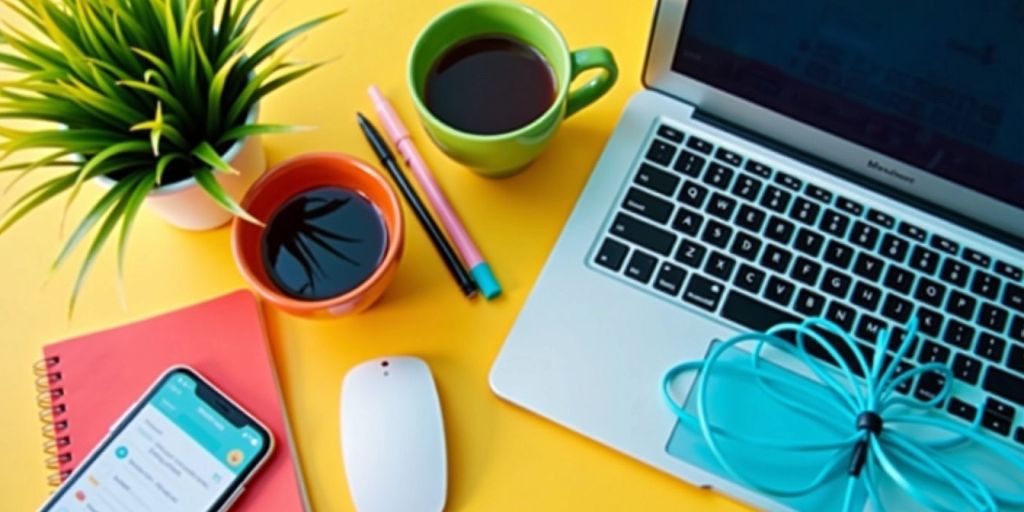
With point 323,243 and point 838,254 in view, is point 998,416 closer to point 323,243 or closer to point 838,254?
point 838,254

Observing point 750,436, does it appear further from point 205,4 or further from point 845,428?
point 205,4

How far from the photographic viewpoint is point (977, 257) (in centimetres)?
66

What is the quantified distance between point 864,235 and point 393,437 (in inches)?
13.2

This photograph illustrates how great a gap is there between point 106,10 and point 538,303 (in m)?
0.31

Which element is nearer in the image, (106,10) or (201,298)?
(106,10)

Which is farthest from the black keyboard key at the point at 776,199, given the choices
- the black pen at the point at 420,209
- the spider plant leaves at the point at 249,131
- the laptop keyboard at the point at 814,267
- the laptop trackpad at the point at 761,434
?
the spider plant leaves at the point at 249,131

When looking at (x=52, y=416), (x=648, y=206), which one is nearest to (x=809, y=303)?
(x=648, y=206)

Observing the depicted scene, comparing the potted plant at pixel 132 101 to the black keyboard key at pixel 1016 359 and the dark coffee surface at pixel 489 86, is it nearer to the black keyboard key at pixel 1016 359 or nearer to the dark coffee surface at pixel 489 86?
the dark coffee surface at pixel 489 86

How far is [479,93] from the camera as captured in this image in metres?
0.67

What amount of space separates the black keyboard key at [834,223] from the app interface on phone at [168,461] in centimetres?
39

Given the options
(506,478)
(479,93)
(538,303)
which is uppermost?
(479,93)

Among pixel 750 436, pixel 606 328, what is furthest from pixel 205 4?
pixel 750 436

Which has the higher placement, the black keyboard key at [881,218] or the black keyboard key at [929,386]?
the black keyboard key at [881,218]

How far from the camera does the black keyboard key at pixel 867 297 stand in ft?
2.14
